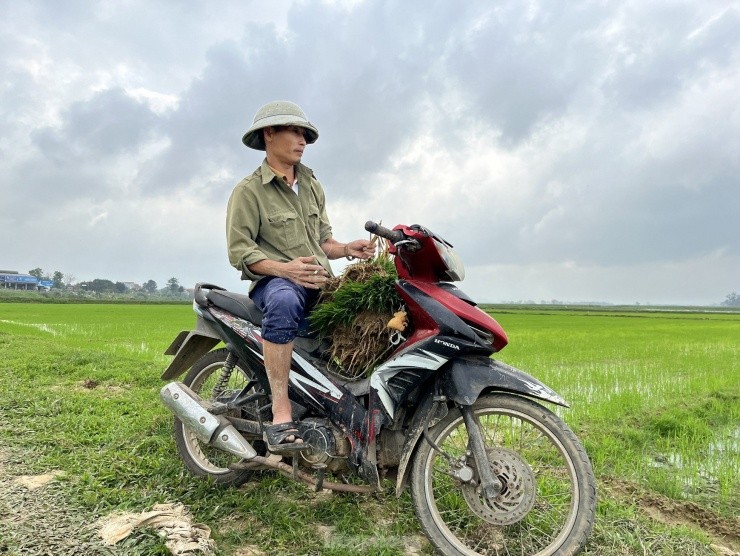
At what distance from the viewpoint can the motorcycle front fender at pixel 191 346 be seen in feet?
11.5

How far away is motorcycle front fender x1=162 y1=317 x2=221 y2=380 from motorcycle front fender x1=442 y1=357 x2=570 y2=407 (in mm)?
1717

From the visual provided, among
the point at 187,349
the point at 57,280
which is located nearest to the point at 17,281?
the point at 57,280

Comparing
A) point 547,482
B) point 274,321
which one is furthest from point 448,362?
point 547,482

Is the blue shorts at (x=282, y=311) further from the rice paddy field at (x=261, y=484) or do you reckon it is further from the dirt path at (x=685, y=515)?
the dirt path at (x=685, y=515)

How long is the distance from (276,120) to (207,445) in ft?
7.19

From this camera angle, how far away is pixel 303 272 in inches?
111

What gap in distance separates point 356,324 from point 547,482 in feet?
5.08

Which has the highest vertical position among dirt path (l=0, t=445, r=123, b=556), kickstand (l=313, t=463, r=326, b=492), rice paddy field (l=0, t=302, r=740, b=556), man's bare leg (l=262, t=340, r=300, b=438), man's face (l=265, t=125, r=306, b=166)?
man's face (l=265, t=125, r=306, b=166)

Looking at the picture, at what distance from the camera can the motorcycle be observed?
2379 millimetres

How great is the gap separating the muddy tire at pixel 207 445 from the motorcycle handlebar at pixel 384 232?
1.46 m

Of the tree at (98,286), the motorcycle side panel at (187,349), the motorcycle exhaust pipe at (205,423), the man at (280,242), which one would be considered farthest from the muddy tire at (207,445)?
the tree at (98,286)

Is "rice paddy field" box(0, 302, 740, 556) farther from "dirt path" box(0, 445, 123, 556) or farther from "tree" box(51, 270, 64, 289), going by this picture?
"tree" box(51, 270, 64, 289)

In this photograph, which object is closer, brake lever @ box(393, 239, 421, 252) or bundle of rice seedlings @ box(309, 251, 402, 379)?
brake lever @ box(393, 239, 421, 252)

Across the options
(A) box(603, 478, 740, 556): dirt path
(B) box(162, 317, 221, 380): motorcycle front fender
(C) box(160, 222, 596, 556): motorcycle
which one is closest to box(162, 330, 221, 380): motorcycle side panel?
(B) box(162, 317, 221, 380): motorcycle front fender
